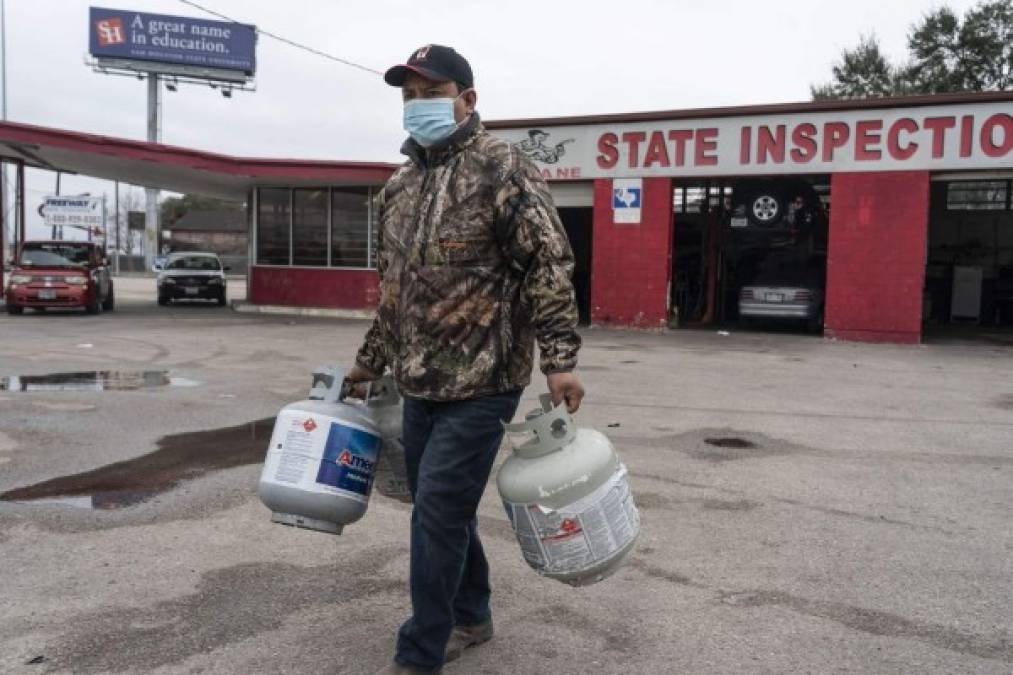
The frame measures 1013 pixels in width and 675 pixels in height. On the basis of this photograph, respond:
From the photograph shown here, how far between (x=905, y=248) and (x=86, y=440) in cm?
1473

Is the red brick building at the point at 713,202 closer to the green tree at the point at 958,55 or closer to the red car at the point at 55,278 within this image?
the red car at the point at 55,278

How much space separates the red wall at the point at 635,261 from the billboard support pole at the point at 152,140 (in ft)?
116

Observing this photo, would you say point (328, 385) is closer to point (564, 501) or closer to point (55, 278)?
point (564, 501)

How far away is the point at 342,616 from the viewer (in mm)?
3684

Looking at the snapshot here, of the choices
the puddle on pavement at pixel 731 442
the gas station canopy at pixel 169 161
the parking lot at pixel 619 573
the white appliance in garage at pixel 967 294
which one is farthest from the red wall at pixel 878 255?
the puddle on pavement at pixel 731 442

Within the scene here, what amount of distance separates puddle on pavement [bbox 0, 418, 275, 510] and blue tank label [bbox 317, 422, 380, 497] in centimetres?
263

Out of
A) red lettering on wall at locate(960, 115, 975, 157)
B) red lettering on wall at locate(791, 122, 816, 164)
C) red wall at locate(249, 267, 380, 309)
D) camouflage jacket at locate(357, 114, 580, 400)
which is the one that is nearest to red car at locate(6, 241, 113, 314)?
red wall at locate(249, 267, 380, 309)

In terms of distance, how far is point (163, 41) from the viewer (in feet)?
176

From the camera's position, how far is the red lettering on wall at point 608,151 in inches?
743

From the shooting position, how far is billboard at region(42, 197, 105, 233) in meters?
34.3

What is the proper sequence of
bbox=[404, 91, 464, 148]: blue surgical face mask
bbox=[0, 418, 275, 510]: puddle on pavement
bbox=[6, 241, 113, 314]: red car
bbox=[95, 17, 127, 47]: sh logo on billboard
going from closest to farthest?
1. bbox=[404, 91, 464, 148]: blue surgical face mask
2. bbox=[0, 418, 275, 510]: puddle on pavement
3. bbox=[6, 241, 113, 314]: red car
4. bbox=[95, 17, 127, 47]: sh logo on billboard

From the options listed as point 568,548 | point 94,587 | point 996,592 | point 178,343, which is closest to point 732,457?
point 996,592

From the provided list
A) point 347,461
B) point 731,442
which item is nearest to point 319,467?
point 347,461

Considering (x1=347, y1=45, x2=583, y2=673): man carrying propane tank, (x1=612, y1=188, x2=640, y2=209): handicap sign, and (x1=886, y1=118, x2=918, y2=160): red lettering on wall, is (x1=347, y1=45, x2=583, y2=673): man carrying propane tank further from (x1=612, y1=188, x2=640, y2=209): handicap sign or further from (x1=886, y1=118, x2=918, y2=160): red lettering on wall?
(x1=612, y1=188, x2=640, y2=209): handicap sign
